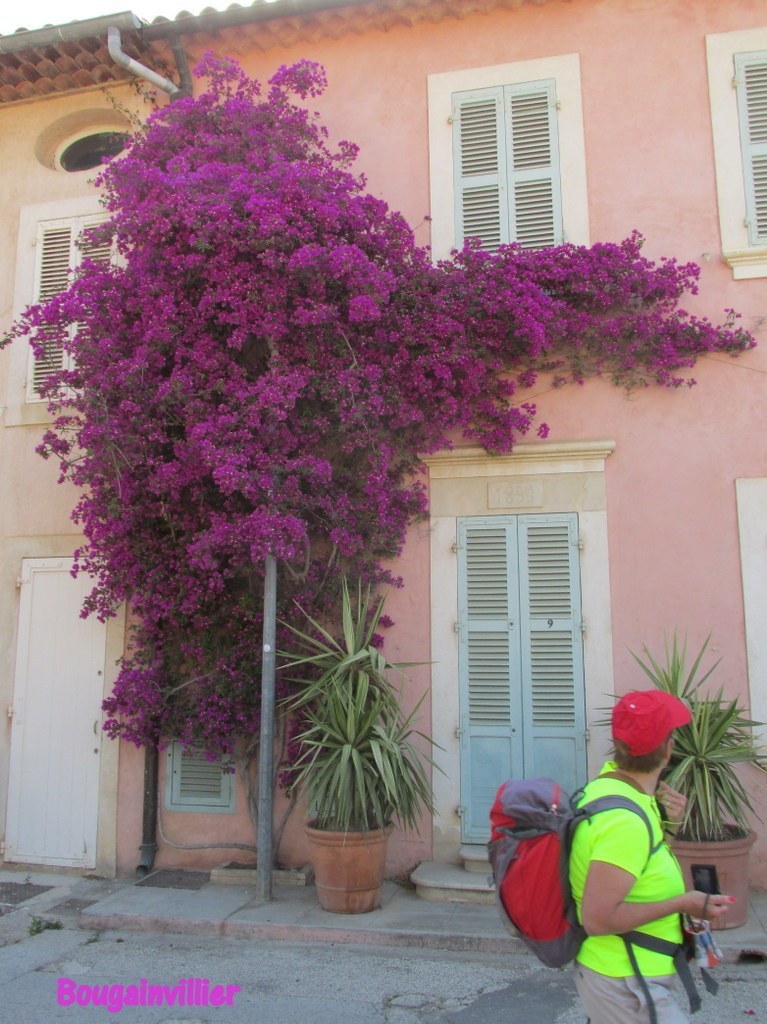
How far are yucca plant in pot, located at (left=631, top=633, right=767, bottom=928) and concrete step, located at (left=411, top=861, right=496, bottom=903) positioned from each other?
4.32 feet

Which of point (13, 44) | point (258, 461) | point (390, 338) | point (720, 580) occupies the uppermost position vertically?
point (13, 44)

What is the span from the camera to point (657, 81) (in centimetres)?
673

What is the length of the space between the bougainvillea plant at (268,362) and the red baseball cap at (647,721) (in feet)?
11.4

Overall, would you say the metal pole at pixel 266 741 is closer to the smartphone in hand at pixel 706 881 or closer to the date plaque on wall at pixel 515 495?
the date plaque on wall at pixel 515 495

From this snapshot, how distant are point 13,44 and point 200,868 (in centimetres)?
687

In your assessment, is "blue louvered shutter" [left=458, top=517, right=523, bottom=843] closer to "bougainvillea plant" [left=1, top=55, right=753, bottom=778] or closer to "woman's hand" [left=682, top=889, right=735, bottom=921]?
"bougainvillea plant" [left=1, top=55, right=753, bottom=778]

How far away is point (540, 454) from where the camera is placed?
21.2ft

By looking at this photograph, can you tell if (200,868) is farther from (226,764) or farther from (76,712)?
(76,712)

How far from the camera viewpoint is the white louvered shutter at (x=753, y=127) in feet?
21.2

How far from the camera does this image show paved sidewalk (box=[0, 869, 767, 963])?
5117 mm

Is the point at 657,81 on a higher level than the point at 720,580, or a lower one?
higher

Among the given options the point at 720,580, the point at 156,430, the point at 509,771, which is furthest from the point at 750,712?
the point at 156,430

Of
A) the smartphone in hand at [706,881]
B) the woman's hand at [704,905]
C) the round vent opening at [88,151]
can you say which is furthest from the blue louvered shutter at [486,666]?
the round vent opening at [88,151]

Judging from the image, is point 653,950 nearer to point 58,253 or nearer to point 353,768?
point 353,768
